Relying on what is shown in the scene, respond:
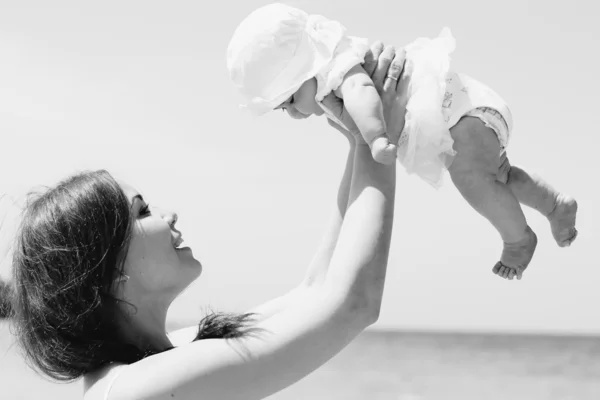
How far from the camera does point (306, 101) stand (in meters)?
2.35

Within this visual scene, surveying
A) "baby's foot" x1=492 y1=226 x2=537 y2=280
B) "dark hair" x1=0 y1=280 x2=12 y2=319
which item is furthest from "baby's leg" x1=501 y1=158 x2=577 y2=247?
"dark hair" x1=0 y1=280 x2=12 y2=319

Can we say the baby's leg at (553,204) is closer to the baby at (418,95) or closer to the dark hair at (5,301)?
the baby at (418,95)

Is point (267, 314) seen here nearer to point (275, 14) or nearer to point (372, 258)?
point (372, 258)

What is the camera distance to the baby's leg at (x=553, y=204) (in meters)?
2.74

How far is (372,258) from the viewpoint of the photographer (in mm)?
1689

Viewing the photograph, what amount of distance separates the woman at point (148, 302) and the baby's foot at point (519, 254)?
895mm

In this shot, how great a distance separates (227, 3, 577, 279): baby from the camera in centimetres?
222

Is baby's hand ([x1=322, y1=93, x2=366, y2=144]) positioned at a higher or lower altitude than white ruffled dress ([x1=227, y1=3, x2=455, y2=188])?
lower

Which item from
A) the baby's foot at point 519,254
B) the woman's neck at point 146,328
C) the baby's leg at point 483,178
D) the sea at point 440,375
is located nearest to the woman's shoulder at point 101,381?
the woman's neck at point 146,328

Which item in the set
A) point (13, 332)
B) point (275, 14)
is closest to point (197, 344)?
point (13, 332)

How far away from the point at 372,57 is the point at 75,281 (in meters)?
1.06

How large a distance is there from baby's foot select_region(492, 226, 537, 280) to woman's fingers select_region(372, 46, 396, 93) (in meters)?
0.77

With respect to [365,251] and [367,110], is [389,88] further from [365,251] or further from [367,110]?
[365,251]

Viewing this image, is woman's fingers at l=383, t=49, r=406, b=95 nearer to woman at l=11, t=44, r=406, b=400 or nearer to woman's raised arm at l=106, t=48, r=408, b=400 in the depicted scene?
woman at l=11, t=44, r=406, b=400
